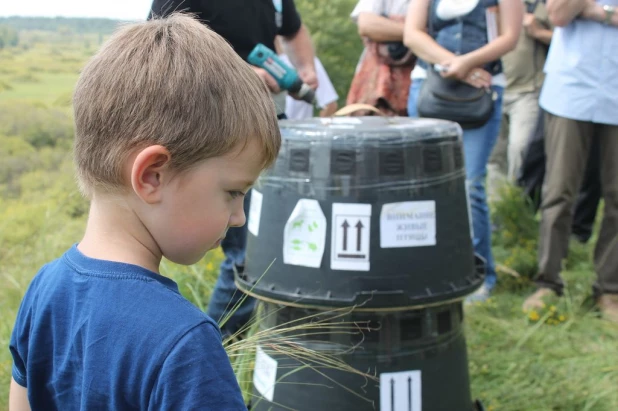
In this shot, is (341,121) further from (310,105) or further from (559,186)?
(310,105)

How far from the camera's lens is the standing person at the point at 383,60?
3.70 metres

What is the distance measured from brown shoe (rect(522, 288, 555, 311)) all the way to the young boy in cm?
268

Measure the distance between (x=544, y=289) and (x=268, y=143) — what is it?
2810 mm

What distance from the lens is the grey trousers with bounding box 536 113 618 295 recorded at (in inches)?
133

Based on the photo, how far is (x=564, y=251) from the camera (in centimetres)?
357

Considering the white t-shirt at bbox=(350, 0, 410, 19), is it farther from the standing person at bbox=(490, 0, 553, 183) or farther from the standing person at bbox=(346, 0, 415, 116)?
the standing person at bbox=(490, 0, 553, 183)

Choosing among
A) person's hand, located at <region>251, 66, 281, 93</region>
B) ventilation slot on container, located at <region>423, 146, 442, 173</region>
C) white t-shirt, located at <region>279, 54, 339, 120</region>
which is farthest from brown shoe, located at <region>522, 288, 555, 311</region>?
ventilation slot on container, located at <region>423, 146, 442, 173</region>

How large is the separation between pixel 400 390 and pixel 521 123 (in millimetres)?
3271

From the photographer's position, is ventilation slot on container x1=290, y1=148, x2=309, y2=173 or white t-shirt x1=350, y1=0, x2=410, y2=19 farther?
white t-shirt x1=350, y1=0, x2=410, y2=19

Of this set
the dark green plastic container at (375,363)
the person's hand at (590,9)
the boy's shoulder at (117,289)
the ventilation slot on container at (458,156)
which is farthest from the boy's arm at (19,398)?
the person's hand at (590,9)

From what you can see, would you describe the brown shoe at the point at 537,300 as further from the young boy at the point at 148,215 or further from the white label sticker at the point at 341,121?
the young boy at the point at 148,215

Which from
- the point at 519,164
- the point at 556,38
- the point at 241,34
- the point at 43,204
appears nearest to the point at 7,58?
the point at 43,204

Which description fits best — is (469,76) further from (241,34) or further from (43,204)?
(43,204)

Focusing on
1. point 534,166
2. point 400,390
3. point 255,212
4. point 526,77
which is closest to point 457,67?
point 255,212
